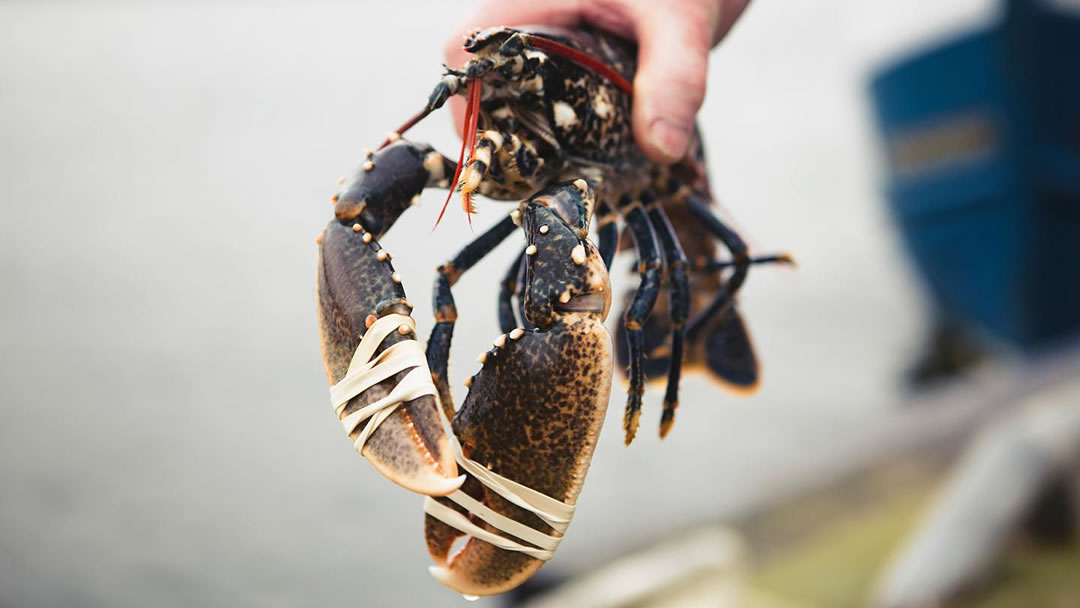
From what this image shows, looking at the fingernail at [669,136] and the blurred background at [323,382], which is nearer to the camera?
the fingernail at [669,136]

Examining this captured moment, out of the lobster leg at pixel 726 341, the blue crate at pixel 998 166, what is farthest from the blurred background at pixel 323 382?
the lobster leg at pixel 726 341

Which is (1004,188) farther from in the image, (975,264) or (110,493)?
(110,493)

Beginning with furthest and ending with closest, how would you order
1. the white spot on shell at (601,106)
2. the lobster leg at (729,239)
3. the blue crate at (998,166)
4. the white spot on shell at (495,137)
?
the blue crate at (998,166)
the lobster leg at (729,239)
the white spot on shell at (601,106)
the white spot on shell at (495,137)

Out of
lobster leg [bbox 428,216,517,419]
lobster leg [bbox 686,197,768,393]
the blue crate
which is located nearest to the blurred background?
the blue crate

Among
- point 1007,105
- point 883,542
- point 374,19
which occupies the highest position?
point 374,19

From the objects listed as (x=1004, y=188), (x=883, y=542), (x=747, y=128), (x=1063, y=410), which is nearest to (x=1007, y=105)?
(x=1004, y=188)

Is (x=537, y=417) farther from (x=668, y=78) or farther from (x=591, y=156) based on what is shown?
(x=668, y=78)

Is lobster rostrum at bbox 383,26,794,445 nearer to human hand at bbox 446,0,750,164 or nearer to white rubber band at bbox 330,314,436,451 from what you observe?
human hand at bbox 446,0,750,164

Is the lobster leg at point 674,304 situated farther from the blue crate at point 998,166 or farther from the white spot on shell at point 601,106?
the blue crate at point 998,166
